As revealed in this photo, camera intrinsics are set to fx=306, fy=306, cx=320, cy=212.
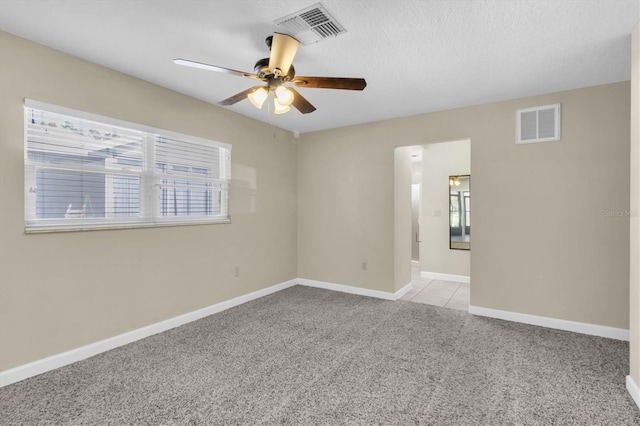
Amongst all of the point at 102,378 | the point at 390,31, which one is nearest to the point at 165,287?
the point at 102,378

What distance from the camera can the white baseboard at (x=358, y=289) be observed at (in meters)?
4.42

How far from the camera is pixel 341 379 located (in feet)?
7.60

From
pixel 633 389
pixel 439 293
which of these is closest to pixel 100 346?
pixel 633 389

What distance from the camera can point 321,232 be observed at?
16.4ft

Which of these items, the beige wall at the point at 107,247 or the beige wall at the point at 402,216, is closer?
the beige wall at the point at 107,247

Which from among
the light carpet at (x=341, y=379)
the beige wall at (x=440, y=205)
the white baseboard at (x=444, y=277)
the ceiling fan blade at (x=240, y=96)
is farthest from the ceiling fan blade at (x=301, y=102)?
the white baseboard at (x=444, y=277)

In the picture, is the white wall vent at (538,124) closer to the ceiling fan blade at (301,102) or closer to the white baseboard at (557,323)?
the white baseboard at (557,323)

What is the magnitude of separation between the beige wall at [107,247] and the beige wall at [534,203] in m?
1.69

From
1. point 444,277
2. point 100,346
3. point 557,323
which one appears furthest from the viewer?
point 444,277

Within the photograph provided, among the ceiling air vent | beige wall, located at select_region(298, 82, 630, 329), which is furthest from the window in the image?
beige wall, located at select_region(298, 82, 630, 329)

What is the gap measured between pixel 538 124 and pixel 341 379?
3361mm

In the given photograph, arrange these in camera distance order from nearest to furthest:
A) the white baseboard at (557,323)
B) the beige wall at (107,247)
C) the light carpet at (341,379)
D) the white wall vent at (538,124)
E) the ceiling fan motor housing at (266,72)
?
the light carpet at (341,379) → the ceiling fan motor housing at (266,72) → the beige wall at (107,247) → the white baseboard at (557,323) → the white wall vent at (538,124)

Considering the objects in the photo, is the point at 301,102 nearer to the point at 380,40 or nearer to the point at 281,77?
the point at 281,77

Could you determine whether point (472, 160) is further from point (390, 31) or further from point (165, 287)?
point (165, 287)
